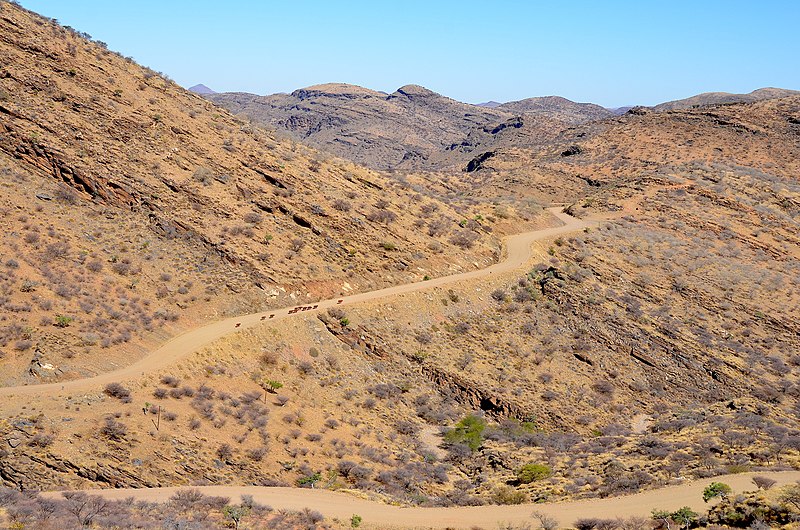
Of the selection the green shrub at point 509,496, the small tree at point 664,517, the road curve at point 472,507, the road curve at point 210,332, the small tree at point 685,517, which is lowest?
the green shrub at point 509,496

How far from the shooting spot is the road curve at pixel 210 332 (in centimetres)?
1989

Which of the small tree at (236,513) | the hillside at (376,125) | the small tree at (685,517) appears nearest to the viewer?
the small tree at (685,517)

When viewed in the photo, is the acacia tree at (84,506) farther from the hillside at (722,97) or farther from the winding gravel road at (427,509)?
the hillside at (722,97)

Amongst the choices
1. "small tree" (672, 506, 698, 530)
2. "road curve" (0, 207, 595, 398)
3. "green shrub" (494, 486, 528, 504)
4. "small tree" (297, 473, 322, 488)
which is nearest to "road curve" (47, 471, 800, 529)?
"green shrub" (494, 486, 528, 504)

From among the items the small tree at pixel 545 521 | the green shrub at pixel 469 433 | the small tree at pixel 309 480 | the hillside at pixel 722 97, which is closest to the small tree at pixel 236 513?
the small tree at pixel 309 480

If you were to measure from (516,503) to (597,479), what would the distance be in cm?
328

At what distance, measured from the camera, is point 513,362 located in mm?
30234

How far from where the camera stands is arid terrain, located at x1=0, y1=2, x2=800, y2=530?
17391 millimetres

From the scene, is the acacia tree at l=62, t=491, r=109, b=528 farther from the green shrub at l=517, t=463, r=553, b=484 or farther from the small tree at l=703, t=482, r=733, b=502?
the small tree at l=703, t=482, r=733, b=502

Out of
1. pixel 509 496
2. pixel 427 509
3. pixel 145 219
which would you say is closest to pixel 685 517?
pixel 509 496

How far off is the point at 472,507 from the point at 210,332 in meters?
14.0

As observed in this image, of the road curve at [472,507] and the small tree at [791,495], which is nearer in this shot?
the small tree at [791,495]

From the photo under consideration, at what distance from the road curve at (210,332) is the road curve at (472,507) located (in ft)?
16.6

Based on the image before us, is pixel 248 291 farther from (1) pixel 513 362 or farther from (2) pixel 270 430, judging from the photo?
(1) pixel 513 362
